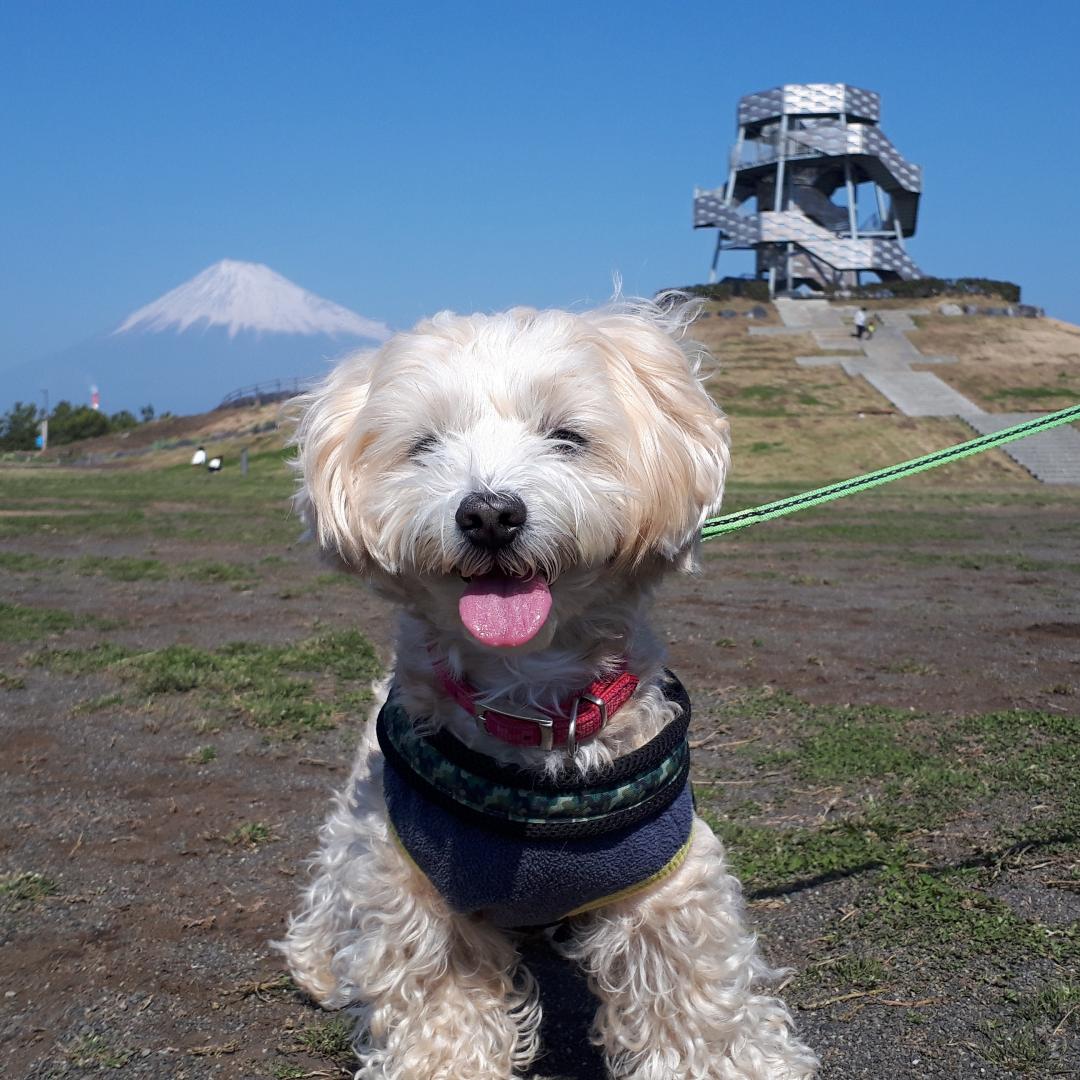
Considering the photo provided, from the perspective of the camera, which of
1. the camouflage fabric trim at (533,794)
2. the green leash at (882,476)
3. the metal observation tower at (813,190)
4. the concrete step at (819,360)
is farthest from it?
the metal observation tower at (813,190)

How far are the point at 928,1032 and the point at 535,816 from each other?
136 centimetres

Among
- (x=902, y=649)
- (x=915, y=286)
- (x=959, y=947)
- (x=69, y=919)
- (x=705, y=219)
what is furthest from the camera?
(x=705, y=219)

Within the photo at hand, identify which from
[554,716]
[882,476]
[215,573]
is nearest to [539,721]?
[554,716]

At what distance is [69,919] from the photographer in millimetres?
4078

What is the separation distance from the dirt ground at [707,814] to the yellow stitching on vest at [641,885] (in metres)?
0.68

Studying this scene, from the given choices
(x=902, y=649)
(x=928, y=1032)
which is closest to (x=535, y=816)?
(x=928, y=1032)

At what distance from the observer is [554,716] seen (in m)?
2.93

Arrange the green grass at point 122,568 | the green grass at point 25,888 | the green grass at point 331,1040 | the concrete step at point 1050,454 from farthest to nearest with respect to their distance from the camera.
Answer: the concrete step at point 1050,454 → the green grass at point 122,568 → the green grass at point 25,888 → the green grass at point 331,1040

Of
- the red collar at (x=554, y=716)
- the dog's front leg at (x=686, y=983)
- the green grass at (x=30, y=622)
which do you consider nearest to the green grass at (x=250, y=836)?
the dog's front leg at (x=686, y=983)

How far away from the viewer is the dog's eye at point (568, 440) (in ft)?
9.19

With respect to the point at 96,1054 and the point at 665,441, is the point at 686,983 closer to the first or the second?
the point at 665,441

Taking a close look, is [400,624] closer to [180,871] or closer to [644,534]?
[644,534]

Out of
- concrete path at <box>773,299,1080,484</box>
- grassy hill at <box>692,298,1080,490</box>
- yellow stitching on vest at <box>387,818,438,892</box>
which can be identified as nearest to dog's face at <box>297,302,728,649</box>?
yellow stitching on vest at <box>387,818,438,892</box>

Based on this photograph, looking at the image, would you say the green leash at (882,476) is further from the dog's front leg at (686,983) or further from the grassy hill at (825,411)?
the grassy hill at (825,411)
